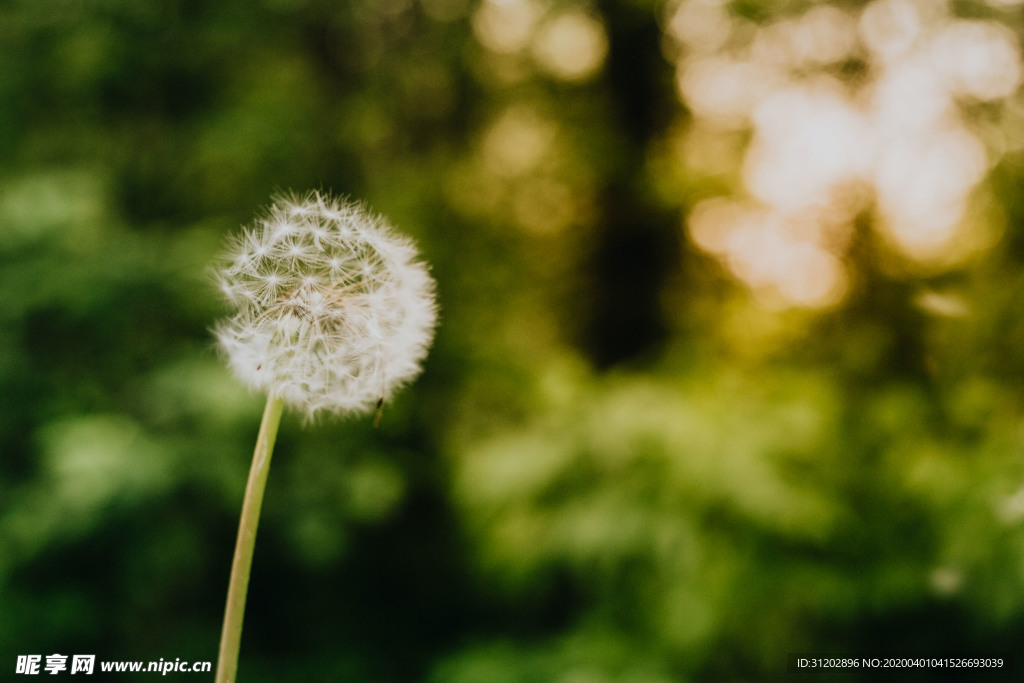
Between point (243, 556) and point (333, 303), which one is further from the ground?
point (333, 303)

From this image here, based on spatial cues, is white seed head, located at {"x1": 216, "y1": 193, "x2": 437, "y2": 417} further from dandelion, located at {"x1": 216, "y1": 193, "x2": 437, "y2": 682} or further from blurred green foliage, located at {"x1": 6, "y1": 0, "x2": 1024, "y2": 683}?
blurred green foliage, located at {"x1": 6, "y1": 0, "x2": 1024, "y2": 683}

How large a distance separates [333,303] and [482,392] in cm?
256

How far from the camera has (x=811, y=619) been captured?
2365 millimetres

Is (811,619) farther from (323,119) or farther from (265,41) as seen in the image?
(265,41)

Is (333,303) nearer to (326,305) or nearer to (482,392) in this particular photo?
A: (326,305)

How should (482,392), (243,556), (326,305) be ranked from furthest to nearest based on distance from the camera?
(482,392) → (326,305) → (243,556)

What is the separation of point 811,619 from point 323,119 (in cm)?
286

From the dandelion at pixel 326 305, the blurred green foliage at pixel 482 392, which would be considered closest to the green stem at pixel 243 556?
the dandelion at pixel 326 305

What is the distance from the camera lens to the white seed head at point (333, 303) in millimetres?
762

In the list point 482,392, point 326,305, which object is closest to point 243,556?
point 326,305

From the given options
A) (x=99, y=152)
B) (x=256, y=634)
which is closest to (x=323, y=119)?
(x=99, y=152)

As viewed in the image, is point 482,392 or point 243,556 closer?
point 243,556

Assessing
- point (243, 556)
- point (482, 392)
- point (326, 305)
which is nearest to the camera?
point (243, 556)

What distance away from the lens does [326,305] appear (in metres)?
0.72
